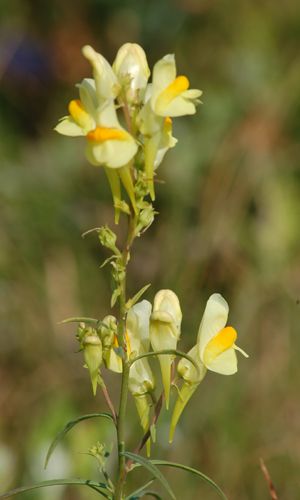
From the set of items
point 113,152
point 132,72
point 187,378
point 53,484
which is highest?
point 132,72

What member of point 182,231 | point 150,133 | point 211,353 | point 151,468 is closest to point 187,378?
point 211,353

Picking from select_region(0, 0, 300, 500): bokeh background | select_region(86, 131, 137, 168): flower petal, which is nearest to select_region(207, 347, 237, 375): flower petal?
select_region(86, 131, 137, 168): flower petal

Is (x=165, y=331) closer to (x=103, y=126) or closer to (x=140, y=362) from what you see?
(x=140, y=362)

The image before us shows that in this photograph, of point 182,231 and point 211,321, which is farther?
point 182,231

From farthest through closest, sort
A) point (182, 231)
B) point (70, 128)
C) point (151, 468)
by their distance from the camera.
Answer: point (182, 231) → point (70, 128) → point (151, 468)

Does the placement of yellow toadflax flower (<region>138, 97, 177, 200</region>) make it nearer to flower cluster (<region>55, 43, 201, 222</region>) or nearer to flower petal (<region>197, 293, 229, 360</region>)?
flower cluster (<region>55, 43, 201, 222</region>)

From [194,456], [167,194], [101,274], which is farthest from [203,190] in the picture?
[194,456]
